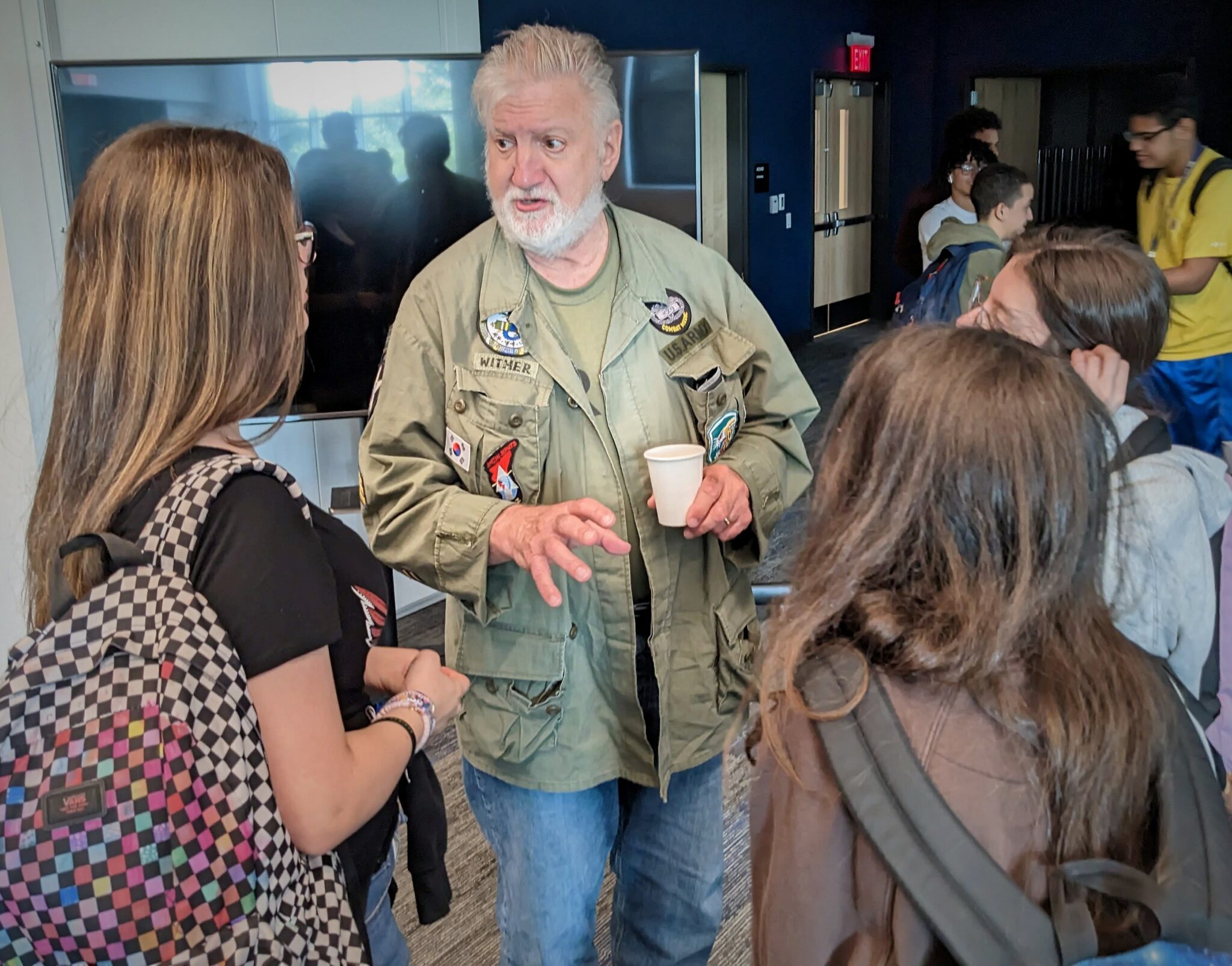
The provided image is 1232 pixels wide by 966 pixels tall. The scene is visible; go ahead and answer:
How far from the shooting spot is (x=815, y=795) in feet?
3.18

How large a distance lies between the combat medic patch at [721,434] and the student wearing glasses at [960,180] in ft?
8.33

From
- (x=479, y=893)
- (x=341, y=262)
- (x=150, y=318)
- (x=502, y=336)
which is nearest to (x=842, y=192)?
(x=341, y=262)

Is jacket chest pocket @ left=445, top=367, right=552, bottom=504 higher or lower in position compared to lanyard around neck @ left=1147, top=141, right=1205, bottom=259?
lower

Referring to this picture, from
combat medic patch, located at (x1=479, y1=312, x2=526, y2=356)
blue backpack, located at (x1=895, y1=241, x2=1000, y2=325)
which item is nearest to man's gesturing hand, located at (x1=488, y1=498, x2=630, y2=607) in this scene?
combat medic patch, located at (x1=479, y1=312, x2=526, y2=356)

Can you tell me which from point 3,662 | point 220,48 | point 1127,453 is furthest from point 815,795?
point 220,48

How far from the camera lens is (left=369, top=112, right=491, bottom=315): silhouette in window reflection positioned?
3.01m

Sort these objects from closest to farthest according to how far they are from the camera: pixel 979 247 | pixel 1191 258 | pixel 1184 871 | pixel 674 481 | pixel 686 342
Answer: pixel 1184 871, pixel 674 481, pixel 686 342, pixel 979 247, pixel 1191 258

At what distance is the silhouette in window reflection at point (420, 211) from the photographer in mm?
3006

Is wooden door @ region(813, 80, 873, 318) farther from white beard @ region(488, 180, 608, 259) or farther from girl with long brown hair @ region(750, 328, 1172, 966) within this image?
girl with long brown hair @ region(750, 328, 1172, 966)

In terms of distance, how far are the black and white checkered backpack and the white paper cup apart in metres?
0.65

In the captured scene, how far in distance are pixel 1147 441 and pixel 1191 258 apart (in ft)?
8.31

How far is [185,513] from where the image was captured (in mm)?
990

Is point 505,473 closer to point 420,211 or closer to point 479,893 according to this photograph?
point 479,893

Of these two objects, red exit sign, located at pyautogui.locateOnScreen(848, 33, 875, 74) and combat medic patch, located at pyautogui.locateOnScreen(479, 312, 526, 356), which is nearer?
combat medic patch, located at pyautogui.locateOnScreen(479, 312, 526, 356)
